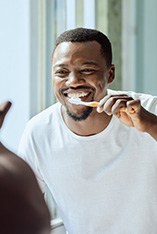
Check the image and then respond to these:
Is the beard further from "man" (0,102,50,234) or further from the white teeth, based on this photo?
"man" (0,102,50,234)

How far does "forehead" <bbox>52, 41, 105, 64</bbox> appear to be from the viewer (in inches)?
43.8

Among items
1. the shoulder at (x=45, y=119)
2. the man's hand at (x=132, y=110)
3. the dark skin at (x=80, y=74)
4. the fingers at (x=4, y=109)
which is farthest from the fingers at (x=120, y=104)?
the fingers at (x=4, y=109)

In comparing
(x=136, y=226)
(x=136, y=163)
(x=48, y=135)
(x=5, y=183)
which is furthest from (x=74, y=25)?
(x=5, y=183)

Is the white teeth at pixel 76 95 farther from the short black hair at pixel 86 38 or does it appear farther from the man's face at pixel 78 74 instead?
the short black hair at pixel 86 38

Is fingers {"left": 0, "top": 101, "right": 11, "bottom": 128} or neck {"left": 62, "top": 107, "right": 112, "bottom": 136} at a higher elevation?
fingers {"left": 0, "top": 101, "right": 11, "bottom": 128}

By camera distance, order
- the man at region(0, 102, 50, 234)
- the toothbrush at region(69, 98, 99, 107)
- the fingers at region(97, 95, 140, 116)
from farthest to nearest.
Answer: the toothbrush at region(69, 98, 99, 107) < the fingers at region(97, 95, 140, 116) < the man at region(0, 102, 50, 234)

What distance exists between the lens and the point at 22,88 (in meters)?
1.47

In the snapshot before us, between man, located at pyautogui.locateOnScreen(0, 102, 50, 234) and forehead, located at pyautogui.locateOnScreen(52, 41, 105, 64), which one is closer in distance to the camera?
man, located at pyautogui.locateOnScreen(0, 102, 50, 234)

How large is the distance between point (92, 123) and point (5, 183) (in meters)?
0.86

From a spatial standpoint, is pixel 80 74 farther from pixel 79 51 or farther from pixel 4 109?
pixel 4 109

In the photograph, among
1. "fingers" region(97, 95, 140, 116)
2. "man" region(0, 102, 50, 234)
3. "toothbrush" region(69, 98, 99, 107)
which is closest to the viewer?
"man" region(0, 102, 50, 234)

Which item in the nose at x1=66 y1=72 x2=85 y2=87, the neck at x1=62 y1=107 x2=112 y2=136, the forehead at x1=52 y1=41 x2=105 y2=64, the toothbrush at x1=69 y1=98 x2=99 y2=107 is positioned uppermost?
the forehead at x1=52 y1=41 x2=105 y2=64

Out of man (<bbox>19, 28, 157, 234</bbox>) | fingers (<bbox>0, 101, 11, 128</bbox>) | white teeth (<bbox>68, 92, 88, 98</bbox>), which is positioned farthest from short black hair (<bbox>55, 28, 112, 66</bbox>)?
fingers (<bbox>0, 101, 11, 128</bbox>)

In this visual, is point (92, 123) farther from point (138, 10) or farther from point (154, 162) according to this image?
point (138, 10)
